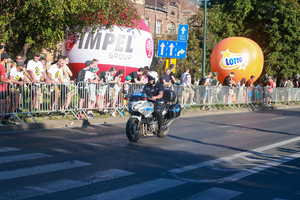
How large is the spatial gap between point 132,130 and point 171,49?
9.87 meters

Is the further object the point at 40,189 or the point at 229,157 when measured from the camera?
the point at 229,157

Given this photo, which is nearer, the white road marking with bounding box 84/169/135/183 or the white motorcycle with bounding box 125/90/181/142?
the white road marking with bounding box 84/169/135/183

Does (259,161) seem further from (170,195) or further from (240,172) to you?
(170,195)

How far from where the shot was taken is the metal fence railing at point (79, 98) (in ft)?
37.6

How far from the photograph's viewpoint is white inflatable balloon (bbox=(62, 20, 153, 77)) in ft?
61.9

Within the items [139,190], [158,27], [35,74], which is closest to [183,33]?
[35,74]

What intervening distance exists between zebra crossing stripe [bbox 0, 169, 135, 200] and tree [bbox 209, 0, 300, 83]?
30.2 meters

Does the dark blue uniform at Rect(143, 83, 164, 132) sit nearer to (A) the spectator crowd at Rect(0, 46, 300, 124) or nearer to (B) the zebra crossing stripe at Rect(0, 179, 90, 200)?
(A) the spectator crowd at Rect(0, 46, 300, 124)

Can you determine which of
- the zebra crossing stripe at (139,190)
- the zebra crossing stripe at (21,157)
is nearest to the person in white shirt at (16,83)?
the zebra crossing stripe at (21,157)

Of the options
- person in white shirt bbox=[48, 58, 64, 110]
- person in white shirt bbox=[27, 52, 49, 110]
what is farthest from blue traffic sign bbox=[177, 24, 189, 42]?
person in white shirt bbox=[27, 52, 49, 110]

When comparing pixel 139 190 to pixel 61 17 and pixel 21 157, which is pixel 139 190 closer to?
pixel 21 157

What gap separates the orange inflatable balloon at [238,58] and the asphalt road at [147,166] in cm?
1599

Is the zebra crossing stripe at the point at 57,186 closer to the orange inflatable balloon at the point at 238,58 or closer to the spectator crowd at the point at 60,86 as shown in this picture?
the spectator crowd at the point at 60,86

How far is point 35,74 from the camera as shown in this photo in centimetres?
1295
